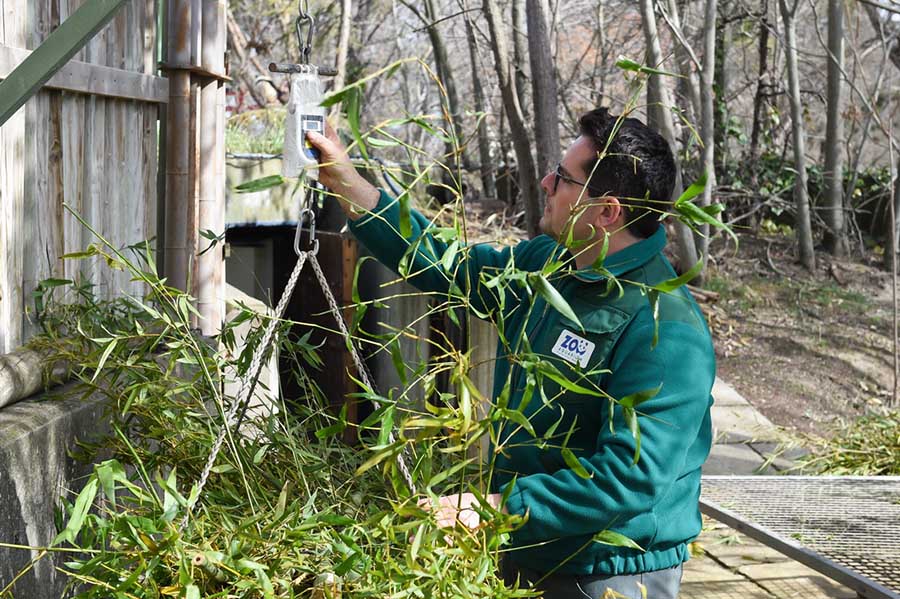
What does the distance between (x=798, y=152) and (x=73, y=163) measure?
9.49m

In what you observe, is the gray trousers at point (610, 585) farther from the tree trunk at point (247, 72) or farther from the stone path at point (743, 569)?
the tree trunk at point (247, 72)

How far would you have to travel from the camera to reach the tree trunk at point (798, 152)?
10797 millimetres

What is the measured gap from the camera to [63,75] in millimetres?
2996

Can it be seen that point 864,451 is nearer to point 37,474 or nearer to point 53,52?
point 37,474

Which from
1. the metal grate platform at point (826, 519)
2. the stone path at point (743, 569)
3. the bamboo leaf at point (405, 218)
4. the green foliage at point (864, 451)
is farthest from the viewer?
the green foliage at point (864, 451)

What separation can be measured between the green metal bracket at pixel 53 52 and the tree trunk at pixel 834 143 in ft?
34.7

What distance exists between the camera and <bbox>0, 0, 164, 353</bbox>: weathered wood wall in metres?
2.76

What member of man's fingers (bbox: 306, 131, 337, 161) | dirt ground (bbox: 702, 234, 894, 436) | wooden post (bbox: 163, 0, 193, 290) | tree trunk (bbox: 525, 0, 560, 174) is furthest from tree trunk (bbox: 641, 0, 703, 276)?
man's fingers (bbox: 306, 131, 337, 161)

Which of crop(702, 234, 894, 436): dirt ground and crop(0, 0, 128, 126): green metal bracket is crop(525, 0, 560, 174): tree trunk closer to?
crop(702, 234, 894, 436): dirt ground

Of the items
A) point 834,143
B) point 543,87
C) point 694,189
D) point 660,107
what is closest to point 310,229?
point 694,189

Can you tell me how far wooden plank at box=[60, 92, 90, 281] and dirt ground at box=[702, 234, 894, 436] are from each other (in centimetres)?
556

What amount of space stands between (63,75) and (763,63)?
1089 cm

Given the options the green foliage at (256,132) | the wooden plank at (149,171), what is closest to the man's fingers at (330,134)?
the wooden plank at (149,171)

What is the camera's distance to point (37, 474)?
2365 mm
